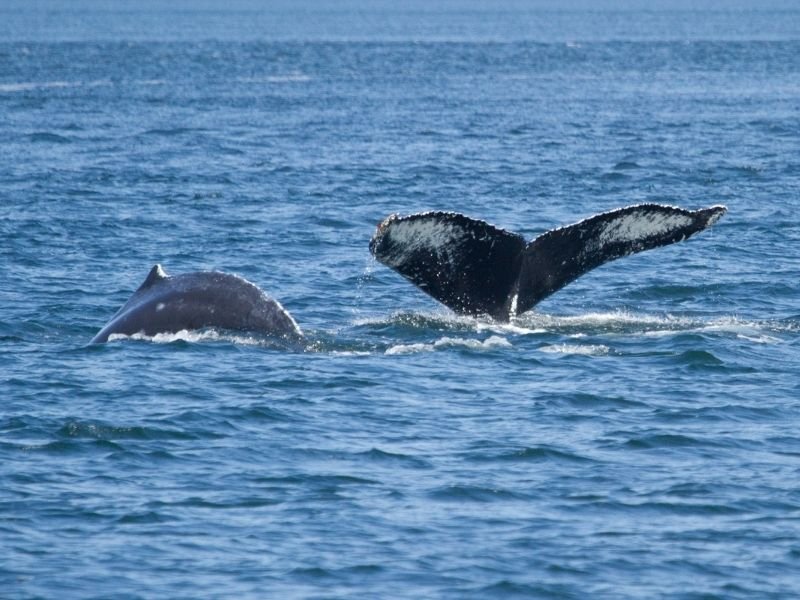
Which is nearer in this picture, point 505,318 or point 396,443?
point 396,443

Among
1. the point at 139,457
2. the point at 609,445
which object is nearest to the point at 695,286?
the point at 609,445

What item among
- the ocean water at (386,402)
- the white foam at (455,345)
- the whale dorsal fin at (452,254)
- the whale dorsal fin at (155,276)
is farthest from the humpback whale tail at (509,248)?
the whale dorsal fin at (155,276)

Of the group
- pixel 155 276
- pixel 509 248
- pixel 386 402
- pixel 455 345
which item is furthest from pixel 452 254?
pixel 155 276

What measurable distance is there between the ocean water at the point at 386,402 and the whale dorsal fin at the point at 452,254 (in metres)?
0.65

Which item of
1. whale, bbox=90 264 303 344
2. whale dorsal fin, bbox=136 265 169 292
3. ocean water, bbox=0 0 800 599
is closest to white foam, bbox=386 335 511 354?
ocean water, bbox=0 0 800 599

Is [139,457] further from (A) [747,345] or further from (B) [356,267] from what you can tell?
(B) [356,267]

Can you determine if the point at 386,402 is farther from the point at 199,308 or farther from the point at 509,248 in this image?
the point at 199,308

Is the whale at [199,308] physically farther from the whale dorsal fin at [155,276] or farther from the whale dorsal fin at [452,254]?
the whale dorsal fin at [452,254]

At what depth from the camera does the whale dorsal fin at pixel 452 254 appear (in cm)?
1281

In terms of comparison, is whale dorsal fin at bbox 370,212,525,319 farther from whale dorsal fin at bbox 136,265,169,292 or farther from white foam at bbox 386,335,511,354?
whale dorsal fin at bbox 136,265,169,292

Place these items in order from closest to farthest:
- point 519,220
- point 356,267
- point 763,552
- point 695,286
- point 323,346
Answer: point 763,552, point 323,346, point 695,286, point 356,267, point 519,220

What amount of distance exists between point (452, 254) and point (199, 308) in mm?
2326

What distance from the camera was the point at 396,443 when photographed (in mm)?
12141

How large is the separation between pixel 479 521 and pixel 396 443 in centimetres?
176
